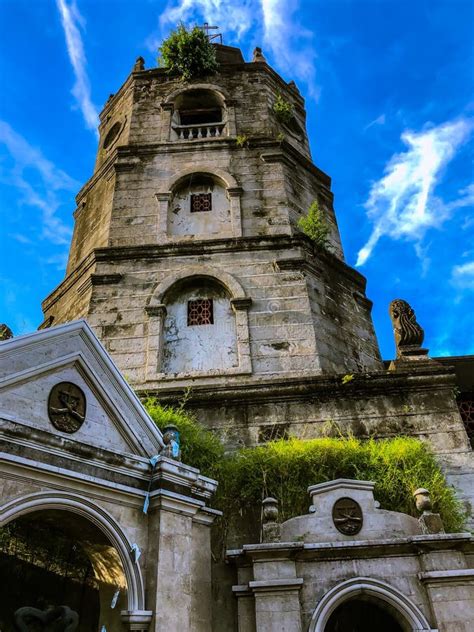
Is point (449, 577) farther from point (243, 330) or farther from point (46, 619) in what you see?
point (243, 330)

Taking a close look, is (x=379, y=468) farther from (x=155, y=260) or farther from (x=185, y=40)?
(x=185, y=40)

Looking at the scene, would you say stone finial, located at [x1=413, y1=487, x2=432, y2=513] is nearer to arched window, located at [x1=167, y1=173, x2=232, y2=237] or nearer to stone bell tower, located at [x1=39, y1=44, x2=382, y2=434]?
stone bell tower, located at [x1=39, y1=44, x2=382, y2=434]

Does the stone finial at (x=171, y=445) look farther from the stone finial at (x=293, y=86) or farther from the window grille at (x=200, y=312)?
the stone finial at (x=293, y=86)

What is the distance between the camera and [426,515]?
7.26 m

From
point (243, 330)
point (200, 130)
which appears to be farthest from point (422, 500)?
point (200, 130)

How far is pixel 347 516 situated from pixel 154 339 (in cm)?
550

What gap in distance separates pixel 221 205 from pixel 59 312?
4934 millimetres

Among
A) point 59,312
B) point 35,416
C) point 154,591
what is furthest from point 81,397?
point 59,312

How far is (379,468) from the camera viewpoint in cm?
821

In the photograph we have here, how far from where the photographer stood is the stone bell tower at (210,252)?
11.1 m

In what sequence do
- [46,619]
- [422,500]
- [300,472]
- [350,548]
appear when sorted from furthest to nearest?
1. [300,472]
2. [422,500]
3. [350,548]
4. [46,619]

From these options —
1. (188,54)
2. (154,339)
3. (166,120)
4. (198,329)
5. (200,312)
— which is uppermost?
(188,54)

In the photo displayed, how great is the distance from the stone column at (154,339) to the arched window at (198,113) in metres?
6.52

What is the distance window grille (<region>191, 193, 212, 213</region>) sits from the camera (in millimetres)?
13859
